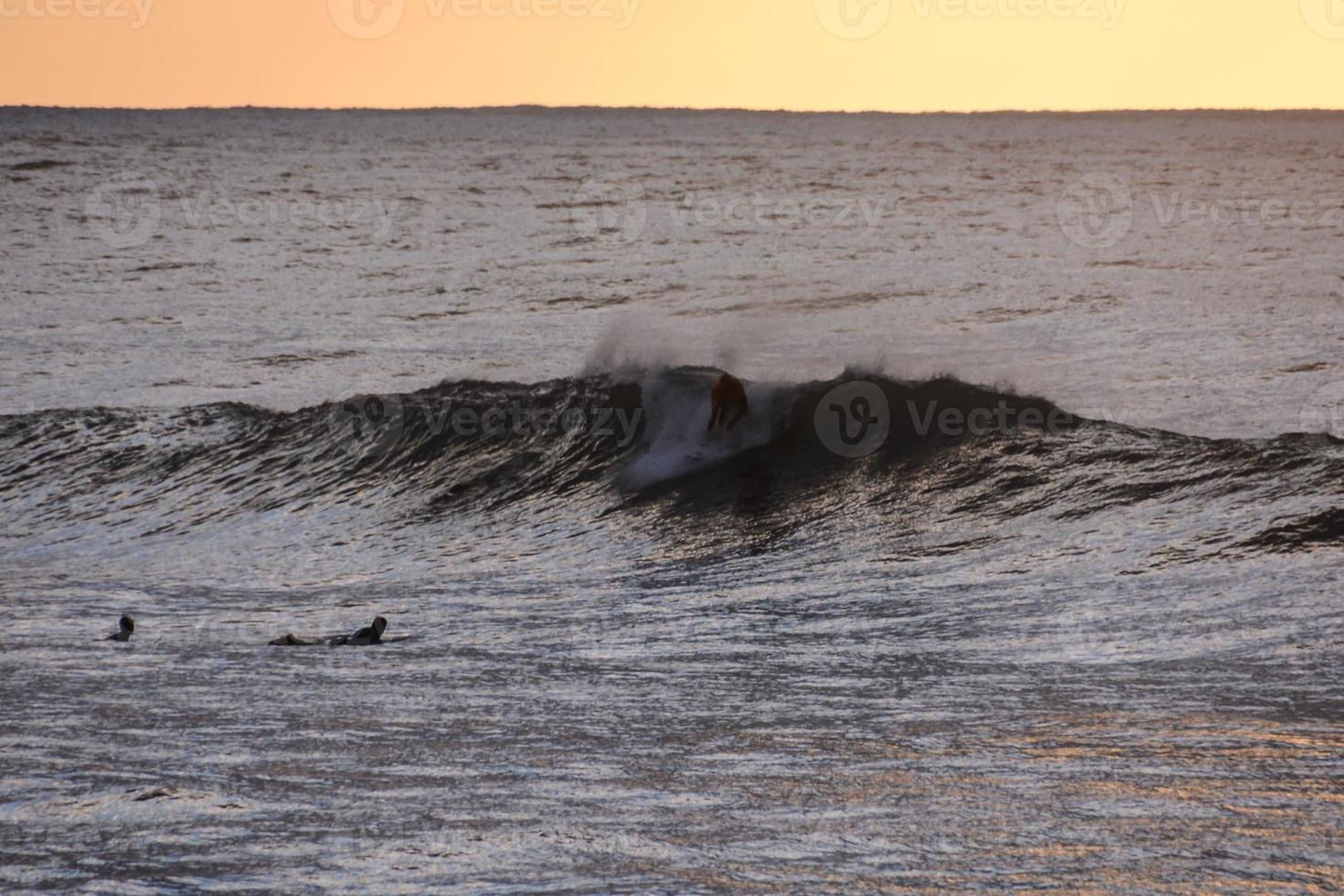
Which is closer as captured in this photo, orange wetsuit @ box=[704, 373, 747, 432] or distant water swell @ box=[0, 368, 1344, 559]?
distant water swell @ box=[0, 368, 1344, 559]

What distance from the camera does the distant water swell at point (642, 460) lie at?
36.2 feet

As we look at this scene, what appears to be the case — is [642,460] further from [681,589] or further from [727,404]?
[681,589]

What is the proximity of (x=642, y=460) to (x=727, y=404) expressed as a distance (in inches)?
37.4

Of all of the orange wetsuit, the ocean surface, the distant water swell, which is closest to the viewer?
the ocean surface

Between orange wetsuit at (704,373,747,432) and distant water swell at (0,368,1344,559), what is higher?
orange wetsuit at (704,373,747,432)

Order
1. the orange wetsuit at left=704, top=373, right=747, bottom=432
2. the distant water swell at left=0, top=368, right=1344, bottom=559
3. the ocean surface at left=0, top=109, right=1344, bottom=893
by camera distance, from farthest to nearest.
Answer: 1. the orange wetsuit at left=704, top=373, right=747, bottom=432
2. the distant water swell at left=0, top=368, right=1344, bottom=559
3. the ocean surface at left=0, top=109, right=1344, bottom=893

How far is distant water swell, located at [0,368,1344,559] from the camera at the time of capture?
11039 millimetres

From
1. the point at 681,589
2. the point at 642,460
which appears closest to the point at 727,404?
the point at 642,460

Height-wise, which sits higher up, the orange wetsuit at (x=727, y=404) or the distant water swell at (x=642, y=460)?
the orange wetsuit at (x=727, y=404)

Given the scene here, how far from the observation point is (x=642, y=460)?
1359cm

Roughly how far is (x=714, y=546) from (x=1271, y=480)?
3938 mm

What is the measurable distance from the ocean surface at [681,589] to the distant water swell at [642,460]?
54 millimetres

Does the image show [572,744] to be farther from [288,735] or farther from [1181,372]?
[1181,372]

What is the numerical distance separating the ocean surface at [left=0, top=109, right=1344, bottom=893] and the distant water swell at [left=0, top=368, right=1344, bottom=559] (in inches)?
2.1
